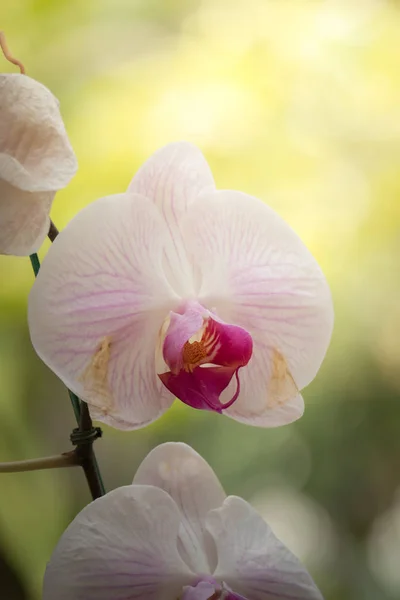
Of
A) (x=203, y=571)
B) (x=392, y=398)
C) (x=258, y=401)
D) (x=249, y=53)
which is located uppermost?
(x=249, y=53)

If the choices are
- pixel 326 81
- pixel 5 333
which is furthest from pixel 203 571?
pixel 326 81

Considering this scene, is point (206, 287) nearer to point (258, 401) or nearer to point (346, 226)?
point (258, 401)

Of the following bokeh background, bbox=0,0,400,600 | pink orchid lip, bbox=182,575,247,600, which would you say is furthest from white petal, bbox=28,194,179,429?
bokeh background, bbox=0,0,400,600

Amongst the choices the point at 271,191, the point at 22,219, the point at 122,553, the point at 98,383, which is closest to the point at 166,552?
the point at 122,553

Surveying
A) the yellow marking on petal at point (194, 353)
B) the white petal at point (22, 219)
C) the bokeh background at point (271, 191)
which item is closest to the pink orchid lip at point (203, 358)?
the yellow marking on petal at point (194, 353)

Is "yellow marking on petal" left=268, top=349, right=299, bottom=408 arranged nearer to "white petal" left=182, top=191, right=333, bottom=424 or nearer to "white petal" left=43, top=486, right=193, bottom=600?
"white petal" left=182, top=191, right=333, bottom=424

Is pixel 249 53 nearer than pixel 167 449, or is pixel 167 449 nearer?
pixel 167 449
